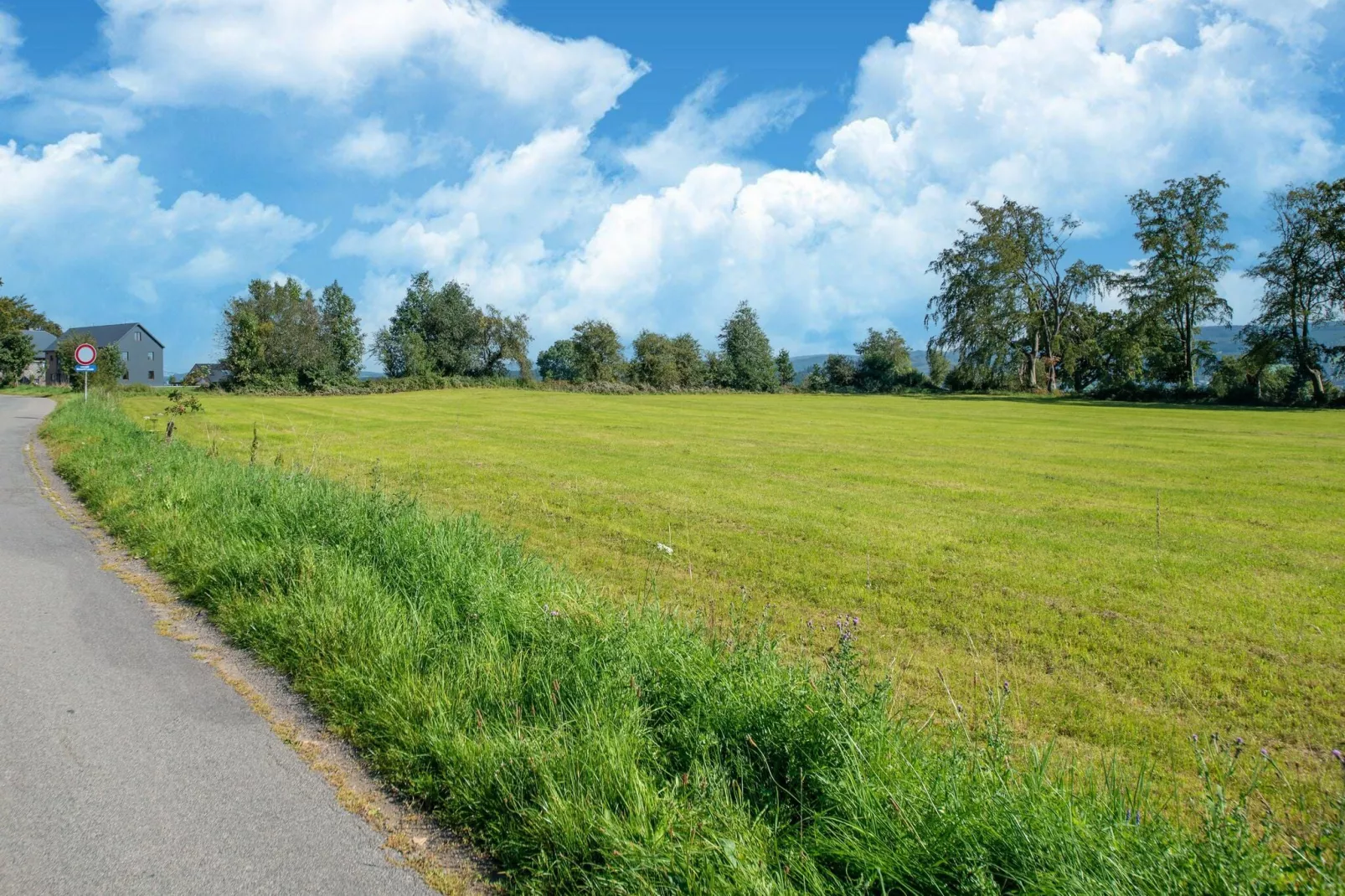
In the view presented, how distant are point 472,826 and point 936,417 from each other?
38837 mm

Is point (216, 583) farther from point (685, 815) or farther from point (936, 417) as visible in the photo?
point (936, 417)

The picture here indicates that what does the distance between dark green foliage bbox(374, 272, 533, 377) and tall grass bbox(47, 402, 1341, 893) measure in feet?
229

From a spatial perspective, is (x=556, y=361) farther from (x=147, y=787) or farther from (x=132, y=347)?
(x=147, y=787)

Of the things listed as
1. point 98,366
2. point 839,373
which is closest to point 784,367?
point 839,373

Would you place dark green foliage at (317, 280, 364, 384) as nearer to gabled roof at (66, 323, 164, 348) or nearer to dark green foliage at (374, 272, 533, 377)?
dark green foliage at (374, 272, 533, 377)

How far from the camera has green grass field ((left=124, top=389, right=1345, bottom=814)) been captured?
536cm

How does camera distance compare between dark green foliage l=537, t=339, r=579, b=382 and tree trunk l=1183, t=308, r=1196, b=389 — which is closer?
tree trunk l=1183, t=308, r=1196, b=389

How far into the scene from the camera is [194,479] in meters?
9.71

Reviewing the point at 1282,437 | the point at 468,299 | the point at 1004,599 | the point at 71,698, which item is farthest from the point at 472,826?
the point at 468,299

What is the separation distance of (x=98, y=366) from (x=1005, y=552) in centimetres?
6315

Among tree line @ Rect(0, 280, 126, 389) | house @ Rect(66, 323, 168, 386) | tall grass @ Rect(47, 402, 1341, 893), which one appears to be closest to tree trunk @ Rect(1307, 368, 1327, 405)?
tall grass @ Rect(47, 402, 1341, 893)

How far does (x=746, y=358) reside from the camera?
8019 cm

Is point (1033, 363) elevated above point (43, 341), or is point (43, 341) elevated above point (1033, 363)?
point (43, 341)

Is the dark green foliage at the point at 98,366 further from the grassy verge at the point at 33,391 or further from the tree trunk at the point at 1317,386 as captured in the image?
the tree trunk at the point at 1317,386
